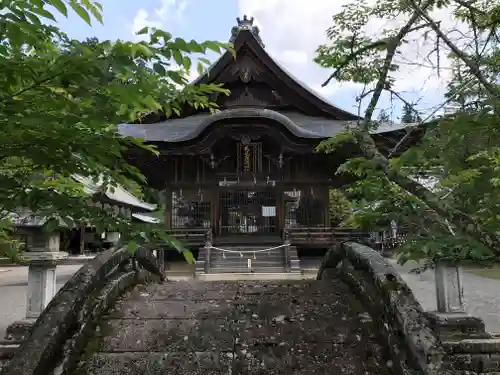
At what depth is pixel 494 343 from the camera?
5.30 meters

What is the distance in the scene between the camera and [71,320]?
3283mm

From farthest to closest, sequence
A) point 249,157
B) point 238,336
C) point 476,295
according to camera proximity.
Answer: point 249,157 < point 476,295 < point 238,336

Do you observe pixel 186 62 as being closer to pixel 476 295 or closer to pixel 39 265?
pixel 39 265

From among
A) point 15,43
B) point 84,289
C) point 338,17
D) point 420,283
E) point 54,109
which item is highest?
point 338,17

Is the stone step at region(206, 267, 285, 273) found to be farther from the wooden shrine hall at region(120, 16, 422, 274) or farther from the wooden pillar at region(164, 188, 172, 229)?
the wooden pillar at region(164, 188, 172, 229)

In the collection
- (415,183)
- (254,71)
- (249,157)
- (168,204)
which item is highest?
(254,71)

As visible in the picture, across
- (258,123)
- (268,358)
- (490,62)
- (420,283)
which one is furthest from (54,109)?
(420,283)

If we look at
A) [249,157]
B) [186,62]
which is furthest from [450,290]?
[249,157]

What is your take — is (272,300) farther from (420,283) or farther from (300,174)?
(300,174)

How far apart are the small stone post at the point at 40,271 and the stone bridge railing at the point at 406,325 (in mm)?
3995

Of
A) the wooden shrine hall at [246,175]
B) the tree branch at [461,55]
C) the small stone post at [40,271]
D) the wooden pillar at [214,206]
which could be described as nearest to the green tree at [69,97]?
the tree branch at [461,55]

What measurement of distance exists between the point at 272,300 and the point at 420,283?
8.61 meters

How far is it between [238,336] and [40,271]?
4024 mm

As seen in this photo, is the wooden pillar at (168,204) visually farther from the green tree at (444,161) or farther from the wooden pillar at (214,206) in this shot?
the green tree at (444,161)
